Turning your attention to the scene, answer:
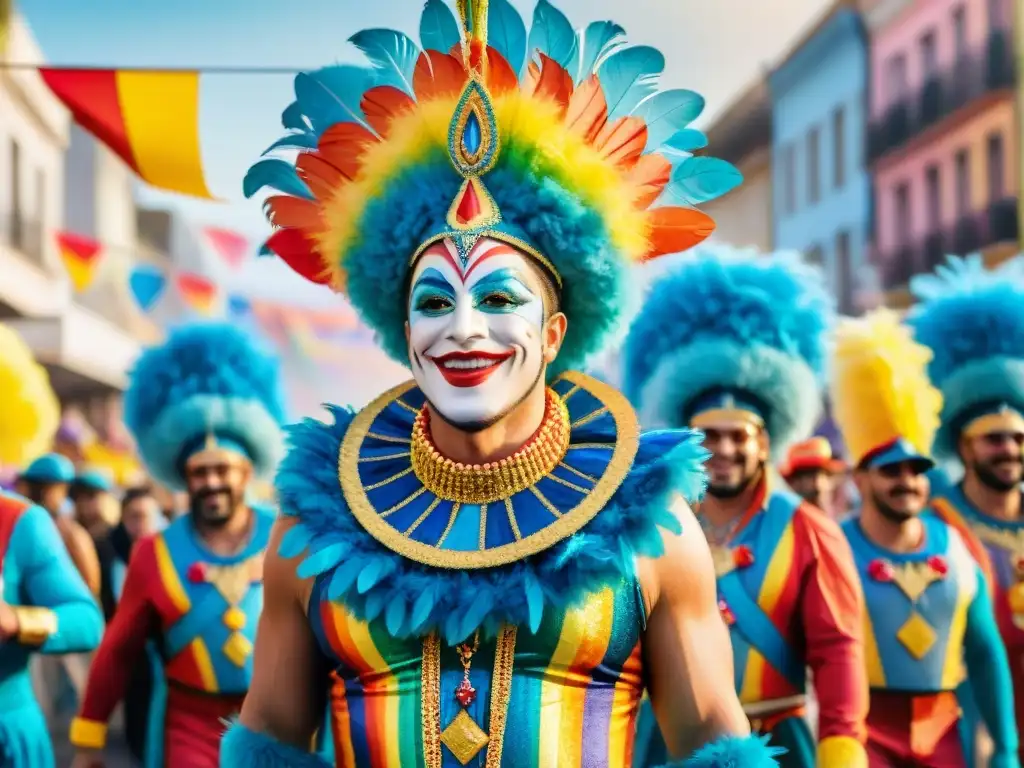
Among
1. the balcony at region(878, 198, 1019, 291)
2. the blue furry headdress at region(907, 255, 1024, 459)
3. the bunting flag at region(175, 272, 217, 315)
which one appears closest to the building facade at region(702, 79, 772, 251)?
the balcony at region(878, 198, 1019, 291)

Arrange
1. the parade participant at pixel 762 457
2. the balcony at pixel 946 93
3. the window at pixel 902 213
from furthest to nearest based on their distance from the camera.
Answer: the window at pixel 902 213 → the balcony at pixel 946 93 → the parade participant at pixel 762 457

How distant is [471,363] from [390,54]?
75 centimetres

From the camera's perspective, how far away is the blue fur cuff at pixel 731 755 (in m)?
3.46

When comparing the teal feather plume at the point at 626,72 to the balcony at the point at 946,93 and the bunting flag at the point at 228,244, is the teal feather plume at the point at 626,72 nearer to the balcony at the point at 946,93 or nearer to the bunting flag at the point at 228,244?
the bunting flag at the point at 228,244

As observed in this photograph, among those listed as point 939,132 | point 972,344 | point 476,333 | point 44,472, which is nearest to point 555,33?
point 476,333

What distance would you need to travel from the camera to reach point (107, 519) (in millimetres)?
10992

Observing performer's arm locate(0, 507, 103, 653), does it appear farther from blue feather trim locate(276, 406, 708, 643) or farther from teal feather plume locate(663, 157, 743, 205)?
teal feather plume locate(663, 157, 743, 205)

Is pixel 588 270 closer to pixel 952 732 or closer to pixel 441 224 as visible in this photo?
pixel 441 224

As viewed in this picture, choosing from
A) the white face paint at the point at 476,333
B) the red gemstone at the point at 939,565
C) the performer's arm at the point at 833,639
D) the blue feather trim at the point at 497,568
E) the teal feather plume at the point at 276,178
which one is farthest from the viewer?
the red gemstone at the point at 939,565

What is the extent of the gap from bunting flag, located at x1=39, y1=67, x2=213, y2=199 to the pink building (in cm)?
1857

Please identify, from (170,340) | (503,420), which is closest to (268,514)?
(170,340)

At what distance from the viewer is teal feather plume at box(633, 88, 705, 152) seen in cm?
380

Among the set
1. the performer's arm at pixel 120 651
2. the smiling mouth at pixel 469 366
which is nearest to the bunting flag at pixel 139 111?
the performer's arm at pixel 120 651

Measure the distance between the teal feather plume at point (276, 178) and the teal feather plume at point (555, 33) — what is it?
2.08ft
